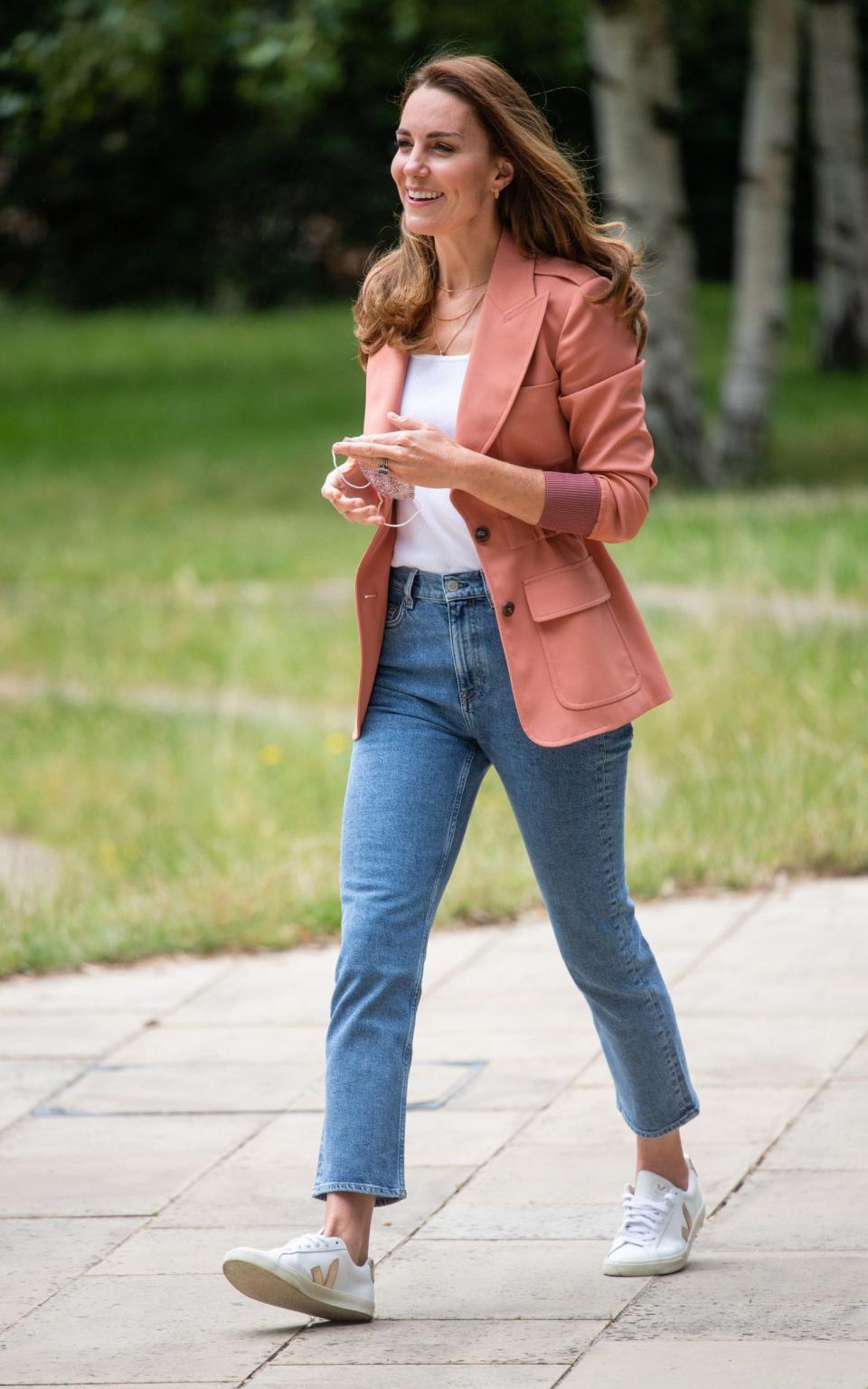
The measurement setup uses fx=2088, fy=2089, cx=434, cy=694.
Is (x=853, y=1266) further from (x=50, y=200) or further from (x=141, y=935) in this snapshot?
(x=50, y=200)

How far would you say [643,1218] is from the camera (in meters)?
3.45

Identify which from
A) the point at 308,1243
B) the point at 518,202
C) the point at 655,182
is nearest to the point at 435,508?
the point at 518,202

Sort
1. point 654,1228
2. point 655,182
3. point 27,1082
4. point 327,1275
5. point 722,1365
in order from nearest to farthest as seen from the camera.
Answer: point 722,1365 → point 327,1275 → point 654,1228 → point 27,1082 → point 655,182

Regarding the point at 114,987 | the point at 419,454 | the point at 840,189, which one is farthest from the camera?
the point at 840,189

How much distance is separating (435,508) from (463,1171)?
4.52 feet

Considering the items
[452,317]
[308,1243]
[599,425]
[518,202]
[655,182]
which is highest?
[655,182]

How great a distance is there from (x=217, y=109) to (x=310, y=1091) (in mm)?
28051

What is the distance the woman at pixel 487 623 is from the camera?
10.6ft

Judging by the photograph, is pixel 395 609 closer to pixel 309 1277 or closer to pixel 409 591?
pixel 409 591

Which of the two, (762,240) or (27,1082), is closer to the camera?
(27,1082)

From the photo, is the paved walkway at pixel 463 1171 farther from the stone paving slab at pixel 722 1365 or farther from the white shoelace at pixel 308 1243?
the white shoelace at pixel 308 1243

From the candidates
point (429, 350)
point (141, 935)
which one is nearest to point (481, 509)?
point (429, 350)

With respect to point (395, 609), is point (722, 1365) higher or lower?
lower

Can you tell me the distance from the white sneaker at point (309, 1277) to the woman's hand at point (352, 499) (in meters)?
1.13
